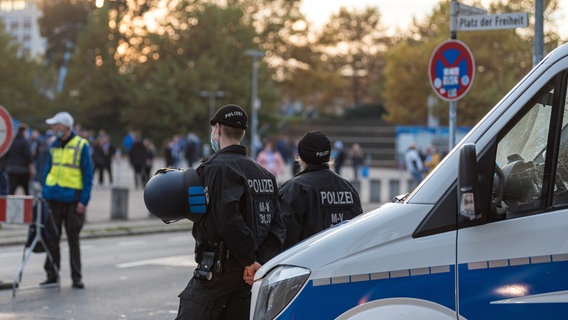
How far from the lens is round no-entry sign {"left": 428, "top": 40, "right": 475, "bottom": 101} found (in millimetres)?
12773

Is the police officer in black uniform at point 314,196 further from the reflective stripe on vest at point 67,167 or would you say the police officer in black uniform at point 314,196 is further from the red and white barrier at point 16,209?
the red and white barrier at point 16,209

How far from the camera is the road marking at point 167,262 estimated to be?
13578 mm

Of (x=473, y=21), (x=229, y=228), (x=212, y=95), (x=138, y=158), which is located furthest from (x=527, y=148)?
(x=212, y=95)

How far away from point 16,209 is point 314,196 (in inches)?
214

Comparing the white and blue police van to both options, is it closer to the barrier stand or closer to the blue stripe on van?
the blue stripe on van

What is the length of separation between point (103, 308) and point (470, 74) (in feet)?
17.8

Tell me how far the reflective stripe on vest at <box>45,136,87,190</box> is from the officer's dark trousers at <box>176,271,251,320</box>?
5.53m

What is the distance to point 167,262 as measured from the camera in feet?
45.7

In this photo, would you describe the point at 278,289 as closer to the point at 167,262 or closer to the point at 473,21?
the point at 473,21

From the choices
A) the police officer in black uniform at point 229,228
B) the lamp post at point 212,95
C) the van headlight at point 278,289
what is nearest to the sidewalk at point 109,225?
the police officer in black uniform at point 229,228

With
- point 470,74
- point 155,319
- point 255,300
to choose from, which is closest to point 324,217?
point 255,300

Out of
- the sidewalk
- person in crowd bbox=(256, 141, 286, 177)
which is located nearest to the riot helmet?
the sidewalk

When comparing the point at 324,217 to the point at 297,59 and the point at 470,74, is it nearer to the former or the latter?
the point at 470,74

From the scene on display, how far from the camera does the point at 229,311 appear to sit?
18.5 feet
